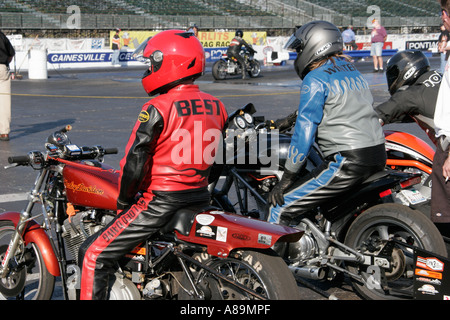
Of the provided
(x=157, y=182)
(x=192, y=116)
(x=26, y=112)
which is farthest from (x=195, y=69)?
(x=26, y=112)

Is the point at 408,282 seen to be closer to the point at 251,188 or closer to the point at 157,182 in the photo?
the point at 251,188

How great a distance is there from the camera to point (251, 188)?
502cm

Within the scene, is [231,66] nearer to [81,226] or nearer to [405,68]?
[405,68]

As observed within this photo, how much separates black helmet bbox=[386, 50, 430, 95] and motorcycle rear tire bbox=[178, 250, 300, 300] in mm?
2646

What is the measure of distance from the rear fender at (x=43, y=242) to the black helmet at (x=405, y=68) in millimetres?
3194

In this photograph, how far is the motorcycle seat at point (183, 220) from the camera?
12.1ft

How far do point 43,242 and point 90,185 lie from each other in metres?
0.55

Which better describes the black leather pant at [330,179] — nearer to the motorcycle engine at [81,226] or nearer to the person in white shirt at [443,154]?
the person in white shirt at [443,154]

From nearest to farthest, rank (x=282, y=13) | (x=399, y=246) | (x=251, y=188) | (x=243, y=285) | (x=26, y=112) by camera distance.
Answer: 1. (x=243, y=285)
2. (x=399, y=246)
3. (x=251, y=188)
4. (x=26, y=112)
5. (x=282, y=13)

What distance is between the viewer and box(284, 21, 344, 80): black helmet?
4.69 m

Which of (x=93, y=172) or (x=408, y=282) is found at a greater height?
(x=93, y=172)

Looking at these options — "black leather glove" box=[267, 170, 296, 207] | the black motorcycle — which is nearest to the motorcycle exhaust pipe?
the black motorcycle

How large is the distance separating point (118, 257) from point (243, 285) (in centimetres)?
81

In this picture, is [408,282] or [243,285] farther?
[408,282]
